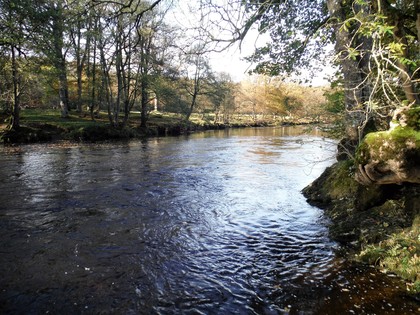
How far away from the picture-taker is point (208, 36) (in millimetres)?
7781

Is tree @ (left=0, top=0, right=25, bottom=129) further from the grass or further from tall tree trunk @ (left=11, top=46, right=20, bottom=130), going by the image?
the grass

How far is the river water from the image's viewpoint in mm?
3840

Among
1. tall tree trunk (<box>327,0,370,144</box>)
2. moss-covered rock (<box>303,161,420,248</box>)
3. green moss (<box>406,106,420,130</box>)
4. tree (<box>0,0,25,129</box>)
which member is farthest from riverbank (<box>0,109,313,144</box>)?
green moss (<box>406,106,420,130</box>)

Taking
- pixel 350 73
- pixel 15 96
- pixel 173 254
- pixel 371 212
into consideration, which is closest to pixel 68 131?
pixel 15 96

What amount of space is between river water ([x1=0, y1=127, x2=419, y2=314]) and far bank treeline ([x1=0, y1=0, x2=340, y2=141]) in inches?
156

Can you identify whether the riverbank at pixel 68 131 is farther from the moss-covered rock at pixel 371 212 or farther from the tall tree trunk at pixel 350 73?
the moss-covered rock at pixel 371 212

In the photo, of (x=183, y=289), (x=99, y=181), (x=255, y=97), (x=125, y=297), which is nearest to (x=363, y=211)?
(x=183, y=289)

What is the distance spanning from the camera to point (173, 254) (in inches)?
205

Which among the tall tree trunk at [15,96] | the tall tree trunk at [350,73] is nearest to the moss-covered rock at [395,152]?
the tall tree trunk at [350,73]

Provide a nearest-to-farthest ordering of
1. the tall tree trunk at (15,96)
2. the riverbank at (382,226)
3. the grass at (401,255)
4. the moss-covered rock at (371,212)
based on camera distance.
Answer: the grass at (401,255)
the riverbank at (382,226)
the moss-covered rock at (371,212)
the tall tree trunk at (15,96)

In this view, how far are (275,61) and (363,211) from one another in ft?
30.4

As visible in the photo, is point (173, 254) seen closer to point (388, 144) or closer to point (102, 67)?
point (388, 144)

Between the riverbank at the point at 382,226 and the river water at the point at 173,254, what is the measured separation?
1.00ft

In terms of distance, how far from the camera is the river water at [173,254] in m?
3.84
